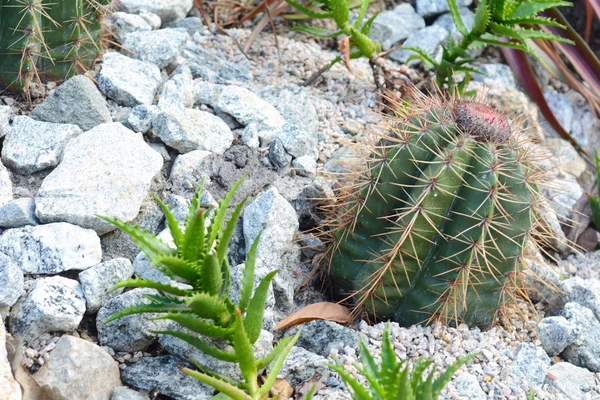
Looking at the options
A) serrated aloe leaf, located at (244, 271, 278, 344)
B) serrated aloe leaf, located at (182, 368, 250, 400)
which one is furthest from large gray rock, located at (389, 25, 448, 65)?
serrated aloe leaf, located at (182, 368, 250, 400)

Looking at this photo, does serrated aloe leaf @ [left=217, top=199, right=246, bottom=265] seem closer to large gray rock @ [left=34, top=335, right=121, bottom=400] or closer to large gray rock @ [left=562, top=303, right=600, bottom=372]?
large gray rock @ [left=34, top=335, right=121, bottom=400]

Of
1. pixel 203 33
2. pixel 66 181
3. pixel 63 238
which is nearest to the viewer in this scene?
pixel 63 238

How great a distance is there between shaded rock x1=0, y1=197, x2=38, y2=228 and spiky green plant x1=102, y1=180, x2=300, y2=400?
0.48m

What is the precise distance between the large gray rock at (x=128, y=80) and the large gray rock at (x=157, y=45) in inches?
3.1

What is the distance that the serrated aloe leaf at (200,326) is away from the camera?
1.85 metres

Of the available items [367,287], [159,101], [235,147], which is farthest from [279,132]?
[367,287]

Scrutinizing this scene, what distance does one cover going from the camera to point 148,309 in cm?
187

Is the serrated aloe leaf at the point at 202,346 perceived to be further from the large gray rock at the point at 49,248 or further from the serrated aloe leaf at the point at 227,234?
the large gray rock at the point at 49,248

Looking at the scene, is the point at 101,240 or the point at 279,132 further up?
the point at 279,132

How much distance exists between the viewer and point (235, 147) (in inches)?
106

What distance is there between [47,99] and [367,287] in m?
1.29

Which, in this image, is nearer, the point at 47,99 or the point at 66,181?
the point at 66,181

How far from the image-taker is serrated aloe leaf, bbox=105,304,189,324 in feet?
6.07

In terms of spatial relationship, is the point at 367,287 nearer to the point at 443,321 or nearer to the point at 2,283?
the point at 443,321
